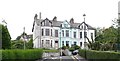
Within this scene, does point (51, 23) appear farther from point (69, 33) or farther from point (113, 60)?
point (113, 60)

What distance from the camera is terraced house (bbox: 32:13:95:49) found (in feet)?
281

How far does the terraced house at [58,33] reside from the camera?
85.6 m

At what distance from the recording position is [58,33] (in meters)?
88.8

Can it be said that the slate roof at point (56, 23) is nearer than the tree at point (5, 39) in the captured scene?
No

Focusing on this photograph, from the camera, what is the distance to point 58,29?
293 ft

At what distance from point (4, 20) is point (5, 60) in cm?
3060

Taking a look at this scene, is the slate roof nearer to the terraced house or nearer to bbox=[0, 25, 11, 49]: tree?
the terraced house

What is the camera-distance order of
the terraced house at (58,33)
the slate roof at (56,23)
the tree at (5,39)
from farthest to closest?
the slate roof at (56,23) → the terraced house at (58,33) → the tree at (5,39)

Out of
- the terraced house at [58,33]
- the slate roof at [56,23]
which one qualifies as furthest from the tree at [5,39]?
the slate roof at [56,23]

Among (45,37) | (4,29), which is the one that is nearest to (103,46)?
(4,29)

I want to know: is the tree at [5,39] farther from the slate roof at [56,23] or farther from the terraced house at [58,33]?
the slate roof at [56,23]

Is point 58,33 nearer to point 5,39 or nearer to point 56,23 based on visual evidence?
point 56,23

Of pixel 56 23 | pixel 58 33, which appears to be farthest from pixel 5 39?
pixel 56 23

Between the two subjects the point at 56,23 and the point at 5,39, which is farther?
the point at 56,23
